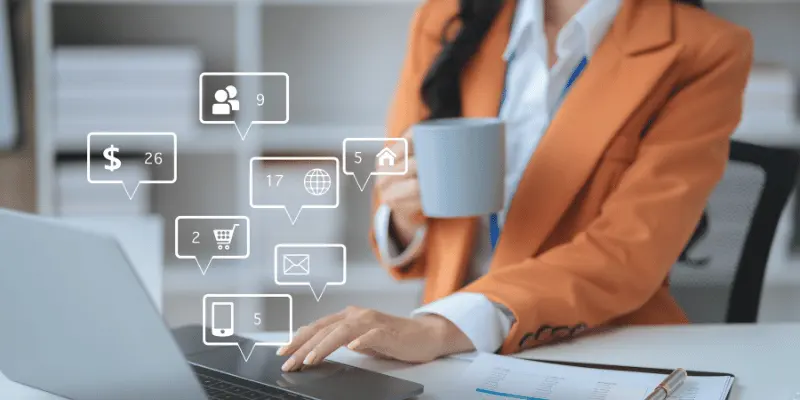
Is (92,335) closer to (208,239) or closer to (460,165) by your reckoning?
(208,239)

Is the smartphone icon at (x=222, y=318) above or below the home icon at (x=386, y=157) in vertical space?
below

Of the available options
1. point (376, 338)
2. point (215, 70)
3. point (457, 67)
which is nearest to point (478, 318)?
point (376, 338)

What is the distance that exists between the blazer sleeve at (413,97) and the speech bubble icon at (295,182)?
0.33 meters

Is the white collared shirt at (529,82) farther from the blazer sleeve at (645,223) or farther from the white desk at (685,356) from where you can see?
the white desk at (685,356)

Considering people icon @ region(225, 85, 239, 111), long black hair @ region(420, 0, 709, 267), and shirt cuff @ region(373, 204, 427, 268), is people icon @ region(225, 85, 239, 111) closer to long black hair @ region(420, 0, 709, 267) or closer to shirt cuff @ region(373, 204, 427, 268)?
shirt cuff @ region(373, 204, 427, 268)

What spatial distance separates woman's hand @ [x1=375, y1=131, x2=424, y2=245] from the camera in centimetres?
103

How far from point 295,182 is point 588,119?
446 mm

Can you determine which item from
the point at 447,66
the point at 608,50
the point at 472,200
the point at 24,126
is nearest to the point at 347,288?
the point at 24,126

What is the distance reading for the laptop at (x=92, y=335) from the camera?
0.55m

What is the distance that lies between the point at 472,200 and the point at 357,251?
134 cm

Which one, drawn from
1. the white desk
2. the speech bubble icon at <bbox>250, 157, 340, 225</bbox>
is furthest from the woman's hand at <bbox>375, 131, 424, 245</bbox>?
the white desk

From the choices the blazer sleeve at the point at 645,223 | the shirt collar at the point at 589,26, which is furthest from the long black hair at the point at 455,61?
the blazer sleeve at the point at 645,223

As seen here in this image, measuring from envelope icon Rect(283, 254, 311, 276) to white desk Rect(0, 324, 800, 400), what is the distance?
0.09 m

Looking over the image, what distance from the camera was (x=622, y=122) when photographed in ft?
3.69
